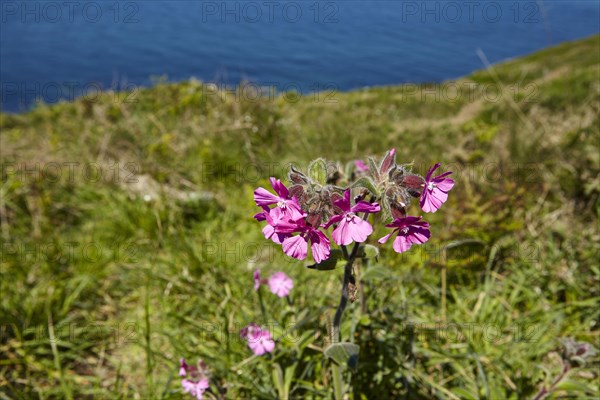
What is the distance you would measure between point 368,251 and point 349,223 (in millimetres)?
200

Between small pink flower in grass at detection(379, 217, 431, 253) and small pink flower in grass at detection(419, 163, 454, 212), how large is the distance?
5cm

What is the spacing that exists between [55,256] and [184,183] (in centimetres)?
110

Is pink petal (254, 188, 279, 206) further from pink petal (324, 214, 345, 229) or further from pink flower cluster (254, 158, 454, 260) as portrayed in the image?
pink petal (324, 214, 345, 229)

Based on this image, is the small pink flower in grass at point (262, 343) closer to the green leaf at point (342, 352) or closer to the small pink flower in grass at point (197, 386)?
the small pink flower in grass at point (197, 386)

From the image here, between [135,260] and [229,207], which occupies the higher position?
[229,207]

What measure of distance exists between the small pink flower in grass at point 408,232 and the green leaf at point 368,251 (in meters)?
0.13

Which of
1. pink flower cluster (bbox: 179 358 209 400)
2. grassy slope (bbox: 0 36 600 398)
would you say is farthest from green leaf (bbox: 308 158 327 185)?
pink flower cluster (bbox: 179 358 209 400)

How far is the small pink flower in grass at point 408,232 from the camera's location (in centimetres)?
104

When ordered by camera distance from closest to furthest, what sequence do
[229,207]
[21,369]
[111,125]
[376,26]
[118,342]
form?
[21,369] < [118,342] < [229,207] < [111,125] < [376,26]

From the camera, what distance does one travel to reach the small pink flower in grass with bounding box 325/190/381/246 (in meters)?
1.02

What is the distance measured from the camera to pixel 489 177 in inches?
136

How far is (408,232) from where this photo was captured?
107 cm

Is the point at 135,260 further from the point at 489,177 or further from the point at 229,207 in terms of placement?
the point at 489,177

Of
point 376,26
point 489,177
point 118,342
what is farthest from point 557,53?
point 376,26
